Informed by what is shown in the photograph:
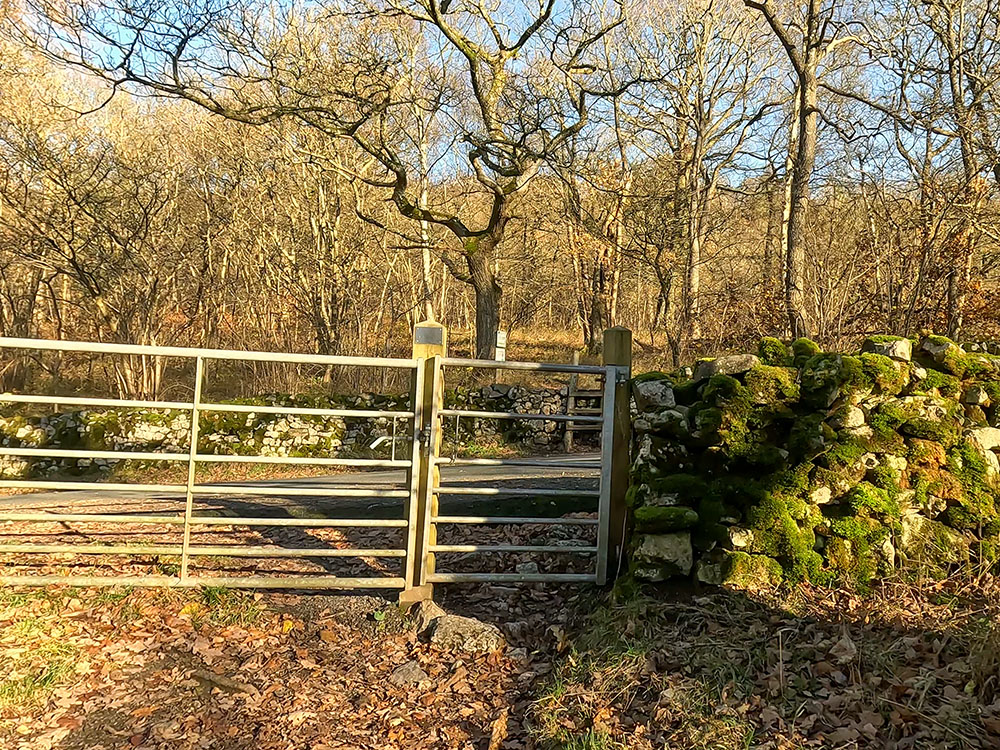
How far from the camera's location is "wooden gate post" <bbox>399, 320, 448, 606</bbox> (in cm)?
485

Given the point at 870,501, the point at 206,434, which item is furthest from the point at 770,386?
the point at 206,434

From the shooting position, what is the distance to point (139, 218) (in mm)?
17047

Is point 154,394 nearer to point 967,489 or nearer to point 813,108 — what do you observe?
point 813,108

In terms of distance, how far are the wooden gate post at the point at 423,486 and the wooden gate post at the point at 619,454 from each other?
1.23 m

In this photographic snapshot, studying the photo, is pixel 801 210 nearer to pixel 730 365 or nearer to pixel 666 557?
pixel 730 365

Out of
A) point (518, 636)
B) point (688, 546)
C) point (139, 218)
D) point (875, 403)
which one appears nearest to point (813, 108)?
point (875, 403)

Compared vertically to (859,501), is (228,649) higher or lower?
lower

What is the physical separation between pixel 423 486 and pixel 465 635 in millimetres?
1025

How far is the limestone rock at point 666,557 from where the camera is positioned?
448cm

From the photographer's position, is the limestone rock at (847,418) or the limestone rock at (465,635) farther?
the limestone rock at (847,418)

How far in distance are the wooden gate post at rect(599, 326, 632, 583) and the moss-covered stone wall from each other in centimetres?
11

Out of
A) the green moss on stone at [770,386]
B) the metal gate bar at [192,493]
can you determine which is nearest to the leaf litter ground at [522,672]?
the metal gate bar at [192,493]

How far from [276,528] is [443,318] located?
835 inches

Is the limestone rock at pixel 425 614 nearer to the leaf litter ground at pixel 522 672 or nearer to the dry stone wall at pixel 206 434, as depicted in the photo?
the leaf litter ground at pixel 522 672
